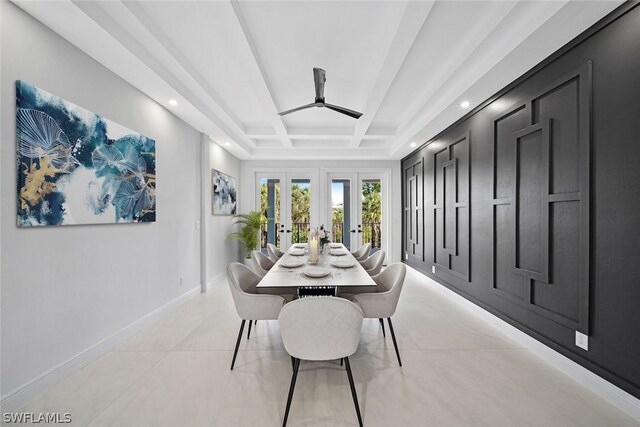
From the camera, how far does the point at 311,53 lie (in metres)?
2.75

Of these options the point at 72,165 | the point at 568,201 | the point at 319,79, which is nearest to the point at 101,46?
the point at 72,165

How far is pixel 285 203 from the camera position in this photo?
6.62 meters

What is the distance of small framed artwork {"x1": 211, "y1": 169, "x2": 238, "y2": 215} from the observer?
15.8 feet

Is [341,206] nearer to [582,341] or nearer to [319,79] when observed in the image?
[319,79]

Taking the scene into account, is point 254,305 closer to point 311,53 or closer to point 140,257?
point 140,257

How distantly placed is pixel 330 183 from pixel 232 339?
460 cm

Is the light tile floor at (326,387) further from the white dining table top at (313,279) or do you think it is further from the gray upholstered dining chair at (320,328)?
the white dining table top at (313,279)

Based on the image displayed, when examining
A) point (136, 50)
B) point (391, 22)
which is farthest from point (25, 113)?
point (391, 22)

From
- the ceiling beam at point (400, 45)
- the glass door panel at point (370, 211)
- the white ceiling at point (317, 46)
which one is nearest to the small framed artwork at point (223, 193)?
the white ceiling at point (317, 46)

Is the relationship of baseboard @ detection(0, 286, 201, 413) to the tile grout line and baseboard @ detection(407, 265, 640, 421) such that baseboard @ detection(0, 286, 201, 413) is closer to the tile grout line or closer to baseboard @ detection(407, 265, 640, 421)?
the tile grout line

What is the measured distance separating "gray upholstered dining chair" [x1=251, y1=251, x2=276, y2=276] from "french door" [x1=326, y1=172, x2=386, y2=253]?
329 cm

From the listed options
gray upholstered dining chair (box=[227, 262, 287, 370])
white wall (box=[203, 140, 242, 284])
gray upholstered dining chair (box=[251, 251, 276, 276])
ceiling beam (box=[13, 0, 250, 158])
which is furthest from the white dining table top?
white wall (box=[203, 140, 242, 284])

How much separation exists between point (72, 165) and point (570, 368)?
420cm

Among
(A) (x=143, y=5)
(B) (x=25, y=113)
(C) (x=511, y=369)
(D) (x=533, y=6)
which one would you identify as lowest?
(C) (x=511, y=369)
